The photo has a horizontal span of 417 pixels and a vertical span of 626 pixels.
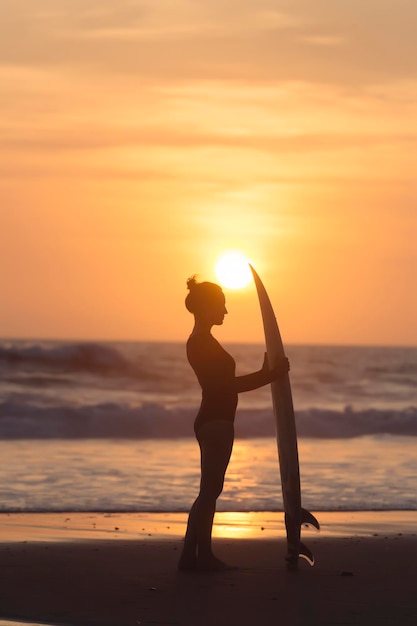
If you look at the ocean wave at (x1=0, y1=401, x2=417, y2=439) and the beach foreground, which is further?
the ocean wave at (x1=0, y1=401, x2=417, y2=439)

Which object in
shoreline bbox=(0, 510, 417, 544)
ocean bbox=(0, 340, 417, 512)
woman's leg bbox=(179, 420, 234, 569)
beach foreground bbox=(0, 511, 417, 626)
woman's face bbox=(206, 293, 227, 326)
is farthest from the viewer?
ocean bbox=(0, 340, 417, 512)

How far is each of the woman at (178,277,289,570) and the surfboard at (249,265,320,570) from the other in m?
0.37

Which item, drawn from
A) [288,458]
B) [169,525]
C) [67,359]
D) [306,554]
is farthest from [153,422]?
[306,554]

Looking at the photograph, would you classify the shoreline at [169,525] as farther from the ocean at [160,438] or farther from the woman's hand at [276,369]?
the woman's hand at [276,369]

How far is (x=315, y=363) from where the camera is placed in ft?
207

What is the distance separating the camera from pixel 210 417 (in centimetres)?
721

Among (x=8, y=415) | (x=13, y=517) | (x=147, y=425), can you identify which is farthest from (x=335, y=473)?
(x=8, y=415)

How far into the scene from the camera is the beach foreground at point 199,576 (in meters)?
6.00

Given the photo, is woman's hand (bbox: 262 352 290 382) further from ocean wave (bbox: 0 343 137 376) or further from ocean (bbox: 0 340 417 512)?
ocean wave (bbox: 0 343 137 376)

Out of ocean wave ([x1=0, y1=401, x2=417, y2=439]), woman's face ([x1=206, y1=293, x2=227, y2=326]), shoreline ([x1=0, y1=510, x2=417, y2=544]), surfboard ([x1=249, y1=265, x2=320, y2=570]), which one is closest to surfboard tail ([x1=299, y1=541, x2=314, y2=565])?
surfboard ([x1=249, y1=265, x2=320, y2=570])

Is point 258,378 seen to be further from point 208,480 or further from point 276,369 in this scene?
point 208,480

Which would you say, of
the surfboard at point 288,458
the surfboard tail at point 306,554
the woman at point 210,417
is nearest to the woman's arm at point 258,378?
the woman at point 210,417

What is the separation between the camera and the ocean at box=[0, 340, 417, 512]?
1216 centimetres

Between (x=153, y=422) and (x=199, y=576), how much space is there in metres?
18.6
